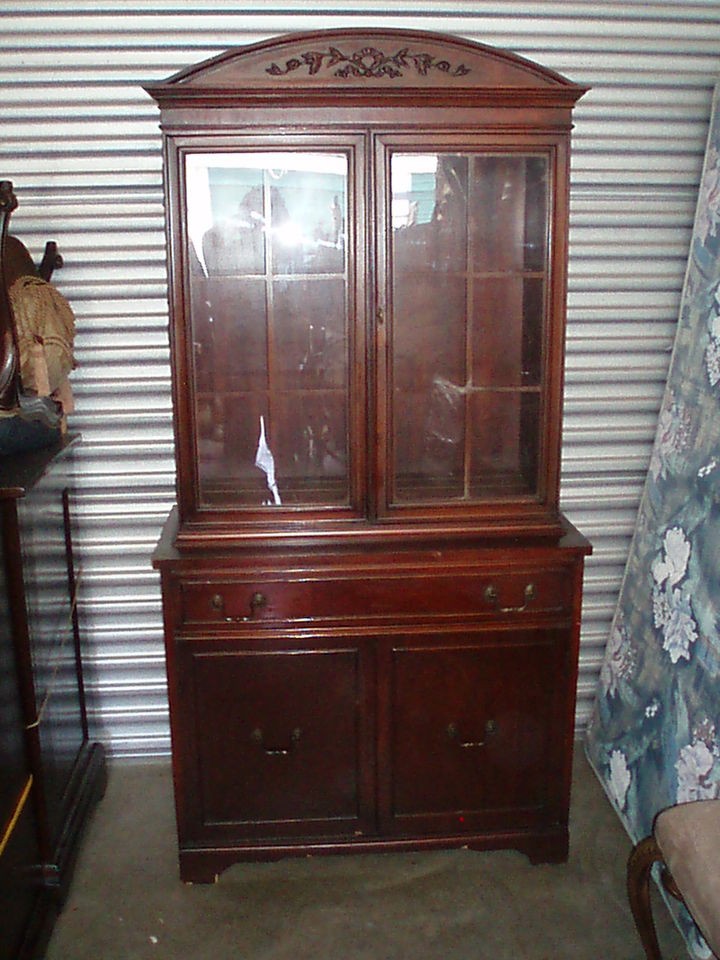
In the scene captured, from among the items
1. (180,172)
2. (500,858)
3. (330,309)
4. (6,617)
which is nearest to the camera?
(6,617)

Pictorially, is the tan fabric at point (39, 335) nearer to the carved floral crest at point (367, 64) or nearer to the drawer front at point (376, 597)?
the drawer front at point (376, 597)

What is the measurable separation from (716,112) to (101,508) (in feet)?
7.42

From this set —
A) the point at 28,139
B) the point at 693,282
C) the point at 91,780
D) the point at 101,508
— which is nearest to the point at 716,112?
the point at 693,282

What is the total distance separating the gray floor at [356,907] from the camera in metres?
2.08

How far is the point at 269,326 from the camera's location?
2.18 meters

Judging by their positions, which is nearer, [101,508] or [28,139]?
[28,139]

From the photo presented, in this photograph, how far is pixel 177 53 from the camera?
2455mm

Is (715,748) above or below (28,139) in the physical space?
below

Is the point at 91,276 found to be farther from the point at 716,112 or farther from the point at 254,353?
the point at 716,112

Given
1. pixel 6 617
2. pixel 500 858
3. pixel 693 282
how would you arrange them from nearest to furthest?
pixel 6 617, pixel 500 858, pixel 693 282

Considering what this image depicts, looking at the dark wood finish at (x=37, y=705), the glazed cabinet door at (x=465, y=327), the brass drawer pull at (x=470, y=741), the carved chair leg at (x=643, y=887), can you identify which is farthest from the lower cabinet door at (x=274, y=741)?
the carved chair leg at (x=643, y=887)

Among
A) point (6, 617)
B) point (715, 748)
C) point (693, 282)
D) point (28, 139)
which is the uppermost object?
point (28, 139)

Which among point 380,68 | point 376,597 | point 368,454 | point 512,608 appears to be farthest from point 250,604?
point 380,68

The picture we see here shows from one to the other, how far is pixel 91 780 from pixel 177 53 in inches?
86.0
